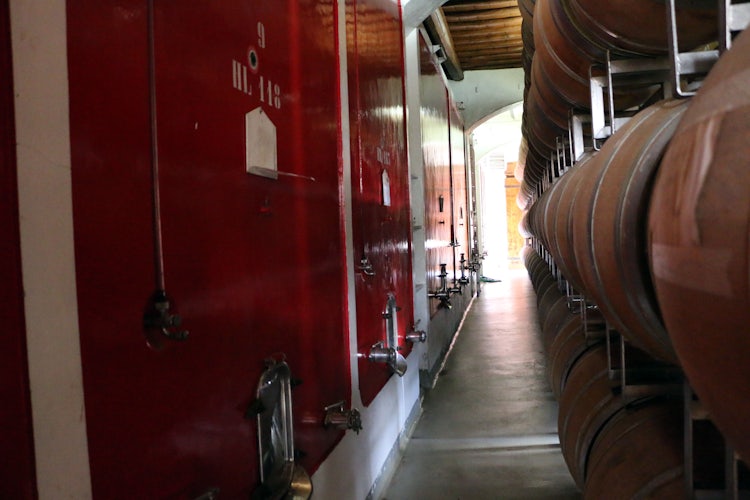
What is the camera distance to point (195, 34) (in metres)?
1.30

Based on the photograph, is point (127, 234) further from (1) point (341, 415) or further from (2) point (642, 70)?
(2) point (642, 70)

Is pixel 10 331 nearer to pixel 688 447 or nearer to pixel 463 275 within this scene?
pixel 688 447

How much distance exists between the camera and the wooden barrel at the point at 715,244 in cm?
53

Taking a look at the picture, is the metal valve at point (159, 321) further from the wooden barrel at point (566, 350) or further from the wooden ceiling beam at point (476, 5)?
the wooden ceiling beam at point (476, 5)

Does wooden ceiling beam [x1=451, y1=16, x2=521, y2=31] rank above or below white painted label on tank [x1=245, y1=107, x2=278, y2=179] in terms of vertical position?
above

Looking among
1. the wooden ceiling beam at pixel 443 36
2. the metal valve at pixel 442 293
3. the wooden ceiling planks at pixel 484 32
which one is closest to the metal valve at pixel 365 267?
the metal valve at pixel 442 293

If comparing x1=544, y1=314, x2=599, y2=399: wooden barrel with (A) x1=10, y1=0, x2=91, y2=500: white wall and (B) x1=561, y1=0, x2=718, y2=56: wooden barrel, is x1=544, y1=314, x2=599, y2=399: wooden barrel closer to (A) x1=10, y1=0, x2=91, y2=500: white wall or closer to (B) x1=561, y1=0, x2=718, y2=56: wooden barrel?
(B) x1=561, y1=0, x2=718, y2=56: wooden barrel

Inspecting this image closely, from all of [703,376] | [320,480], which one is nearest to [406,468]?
[320,480]

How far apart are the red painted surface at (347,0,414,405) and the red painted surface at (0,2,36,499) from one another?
70.9 inches

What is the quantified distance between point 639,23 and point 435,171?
389 centimetres

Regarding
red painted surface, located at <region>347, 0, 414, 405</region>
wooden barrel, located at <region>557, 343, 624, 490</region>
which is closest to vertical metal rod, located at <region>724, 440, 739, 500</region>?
wooden barrel, located at <region>557, 343, 624, 490</region>

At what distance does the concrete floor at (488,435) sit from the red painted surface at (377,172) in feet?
1.89

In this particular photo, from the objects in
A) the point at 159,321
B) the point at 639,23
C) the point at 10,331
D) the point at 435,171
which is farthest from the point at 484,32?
the point at 10,331

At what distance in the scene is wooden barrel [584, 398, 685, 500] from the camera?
1.42m
